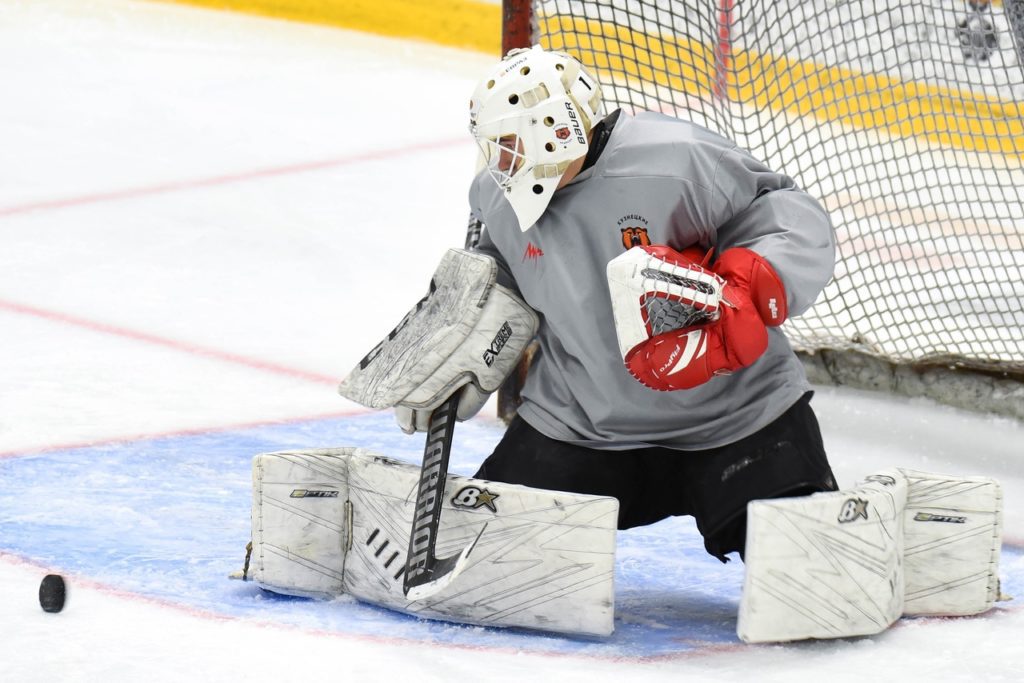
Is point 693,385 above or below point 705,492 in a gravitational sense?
above

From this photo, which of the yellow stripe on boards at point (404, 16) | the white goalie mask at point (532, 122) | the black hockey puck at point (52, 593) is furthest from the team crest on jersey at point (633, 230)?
the yellow stripe on boards at point (404, 16)

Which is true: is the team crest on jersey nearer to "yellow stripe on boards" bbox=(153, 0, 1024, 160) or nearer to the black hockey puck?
the black hockey puck

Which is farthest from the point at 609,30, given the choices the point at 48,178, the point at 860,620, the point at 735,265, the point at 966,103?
the point at 48,178

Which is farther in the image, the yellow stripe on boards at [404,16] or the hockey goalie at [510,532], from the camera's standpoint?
the yellow stripe on boards at [404,16]

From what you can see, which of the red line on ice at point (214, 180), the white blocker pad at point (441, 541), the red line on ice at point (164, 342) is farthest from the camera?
the red line on ice at point (214, 180)

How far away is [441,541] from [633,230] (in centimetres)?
51

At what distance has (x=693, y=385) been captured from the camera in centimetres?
222

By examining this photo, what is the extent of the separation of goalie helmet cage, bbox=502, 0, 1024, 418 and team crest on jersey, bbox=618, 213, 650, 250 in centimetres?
99

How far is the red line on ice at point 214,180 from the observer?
4.78 m

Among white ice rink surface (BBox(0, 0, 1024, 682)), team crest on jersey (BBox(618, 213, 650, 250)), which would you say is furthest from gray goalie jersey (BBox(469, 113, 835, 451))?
white ice rink surface (BBox(0, 0, 1024, 682))

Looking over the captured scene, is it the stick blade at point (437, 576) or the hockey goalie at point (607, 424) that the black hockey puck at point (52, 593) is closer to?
the hockey goalie at point (607, 424)

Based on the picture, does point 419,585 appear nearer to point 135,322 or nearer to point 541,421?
point 541,421

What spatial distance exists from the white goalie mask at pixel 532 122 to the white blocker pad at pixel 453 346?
14 centimetres

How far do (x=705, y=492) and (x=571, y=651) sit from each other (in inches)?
12.2
